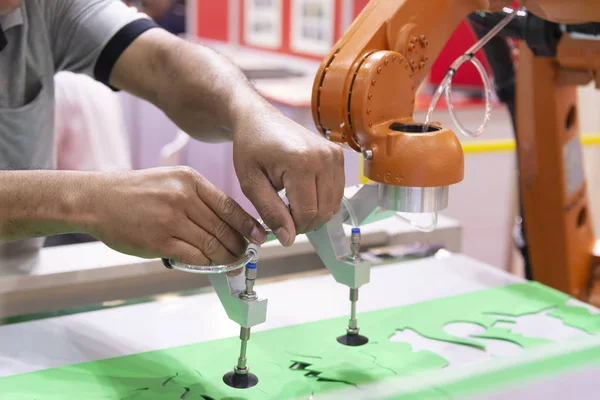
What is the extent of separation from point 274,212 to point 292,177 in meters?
0.04

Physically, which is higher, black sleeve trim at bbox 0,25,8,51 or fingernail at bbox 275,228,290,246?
black sleeve trim at bbox 0,25,8,51

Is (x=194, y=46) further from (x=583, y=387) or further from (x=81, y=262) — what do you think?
(x=583, y=387)

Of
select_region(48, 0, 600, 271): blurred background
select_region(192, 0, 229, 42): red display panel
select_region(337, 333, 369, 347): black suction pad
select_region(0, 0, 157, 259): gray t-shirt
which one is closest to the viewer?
select_region(337, 333, 369, 347): black suction pad

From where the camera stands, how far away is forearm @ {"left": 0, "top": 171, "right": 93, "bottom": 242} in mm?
782

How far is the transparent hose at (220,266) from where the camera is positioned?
774mm

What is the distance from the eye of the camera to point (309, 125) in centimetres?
285

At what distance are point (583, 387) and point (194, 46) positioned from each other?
94cm

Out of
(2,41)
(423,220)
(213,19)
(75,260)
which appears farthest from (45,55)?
(213,19)

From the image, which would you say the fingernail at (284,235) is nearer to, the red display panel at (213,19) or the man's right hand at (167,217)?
the man's right hand at (167,217)

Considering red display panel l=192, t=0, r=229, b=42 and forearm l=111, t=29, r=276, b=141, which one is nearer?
forearm l=111, t=29, r=276, b=141

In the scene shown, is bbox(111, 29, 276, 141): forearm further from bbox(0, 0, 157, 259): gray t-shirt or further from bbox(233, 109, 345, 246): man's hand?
bbox(233, 109, 345, 246): man's hand

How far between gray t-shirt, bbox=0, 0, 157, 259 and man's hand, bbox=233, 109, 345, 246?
52 centimetres

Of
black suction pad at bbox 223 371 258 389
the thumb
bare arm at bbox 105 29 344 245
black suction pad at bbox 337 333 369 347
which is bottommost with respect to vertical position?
black suction pad at bbox 337 333 369 347

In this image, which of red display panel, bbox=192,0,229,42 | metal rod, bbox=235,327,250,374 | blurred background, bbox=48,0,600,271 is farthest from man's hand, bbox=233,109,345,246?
red display panel, bbox=192,0,229,42
